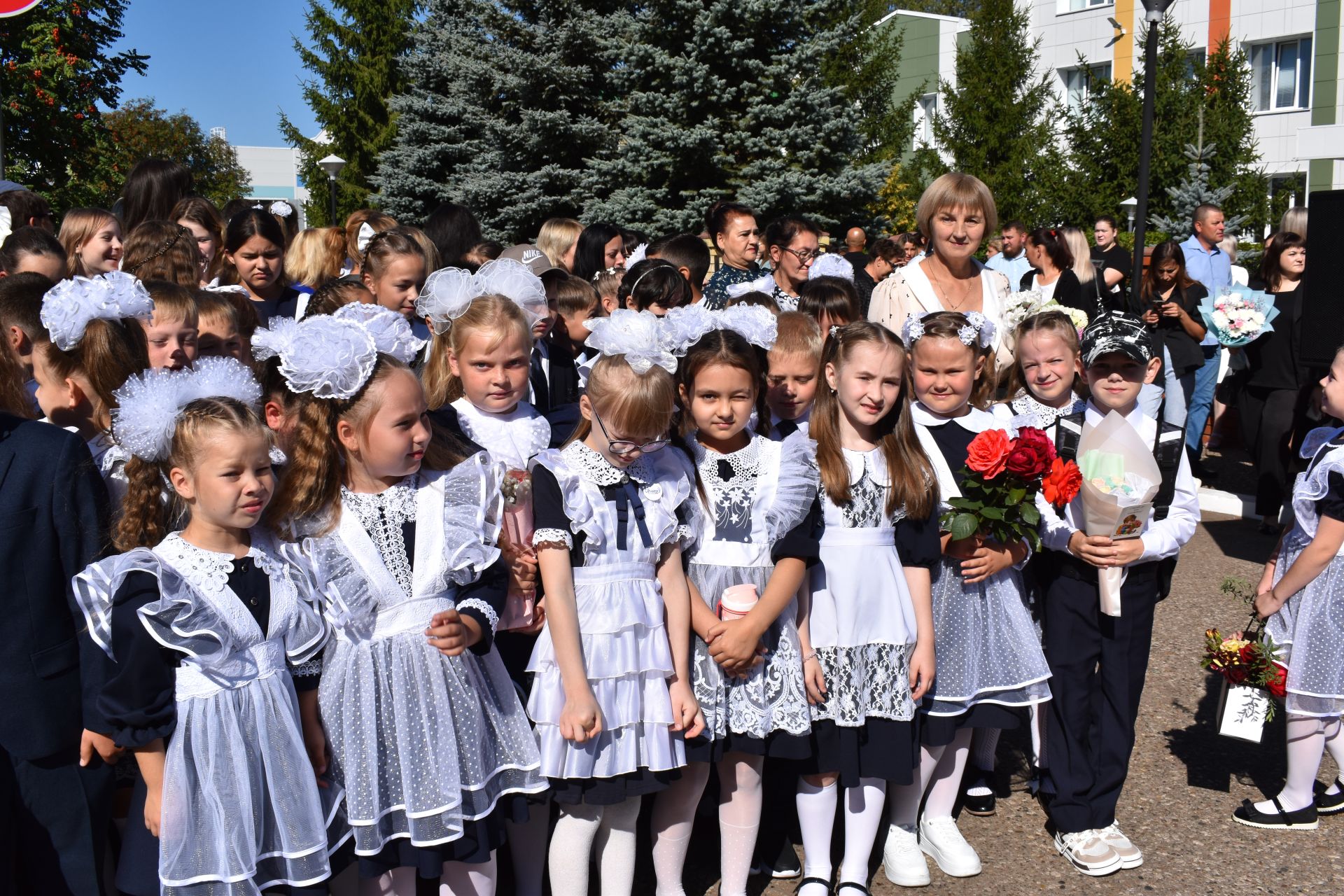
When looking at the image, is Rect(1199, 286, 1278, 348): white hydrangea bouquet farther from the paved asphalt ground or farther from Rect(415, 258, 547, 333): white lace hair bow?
Rect(415, 258, 547, 333): white lace hair bow

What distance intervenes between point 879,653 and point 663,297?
2220 millimetres

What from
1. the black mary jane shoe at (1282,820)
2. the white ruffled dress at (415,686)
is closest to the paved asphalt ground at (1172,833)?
the black mary jane shoe at (1282,820)

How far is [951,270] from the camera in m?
5.07

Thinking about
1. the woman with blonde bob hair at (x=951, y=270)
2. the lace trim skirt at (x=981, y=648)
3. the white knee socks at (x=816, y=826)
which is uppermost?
the woman with blonde bob hair at (x=951, y=270)

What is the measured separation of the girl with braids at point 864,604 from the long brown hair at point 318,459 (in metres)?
1.46

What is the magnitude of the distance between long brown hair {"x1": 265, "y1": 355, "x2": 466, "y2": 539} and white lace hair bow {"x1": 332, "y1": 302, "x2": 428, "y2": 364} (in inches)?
2.6

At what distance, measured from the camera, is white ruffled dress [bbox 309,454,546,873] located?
287 centimetres

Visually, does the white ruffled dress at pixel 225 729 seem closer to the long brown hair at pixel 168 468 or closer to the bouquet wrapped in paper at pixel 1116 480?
the long brown hair at pixel 168 468

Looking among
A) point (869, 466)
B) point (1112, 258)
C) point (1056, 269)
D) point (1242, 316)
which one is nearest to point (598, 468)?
point (869, 466)

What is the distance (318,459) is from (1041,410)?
2.72 metres

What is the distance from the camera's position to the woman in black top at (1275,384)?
8289 millimetres

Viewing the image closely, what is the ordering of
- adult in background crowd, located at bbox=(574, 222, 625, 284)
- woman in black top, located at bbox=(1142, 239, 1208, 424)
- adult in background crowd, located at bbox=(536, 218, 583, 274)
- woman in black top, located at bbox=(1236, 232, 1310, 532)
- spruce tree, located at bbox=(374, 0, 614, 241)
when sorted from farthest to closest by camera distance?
spruce tree, located at bbox=(374, 0, 614, 241) < woman in black top, located at bbox=(1142, 239, 1208, 424) < woman in black top, located at bbox=(1236, 232, 1310, 532) < adult in background crowd, located at bbox=(536, 218, 583, 274) < adult in background crowd, located at bbox=(574, 222, 625, 284)

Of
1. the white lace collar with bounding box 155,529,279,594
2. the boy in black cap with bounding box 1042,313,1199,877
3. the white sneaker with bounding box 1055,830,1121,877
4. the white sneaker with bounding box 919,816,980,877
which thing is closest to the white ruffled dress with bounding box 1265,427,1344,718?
the boy in black cap with bounding box 1042,313,1199,877

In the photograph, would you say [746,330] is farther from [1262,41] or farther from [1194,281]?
[1262,41]
